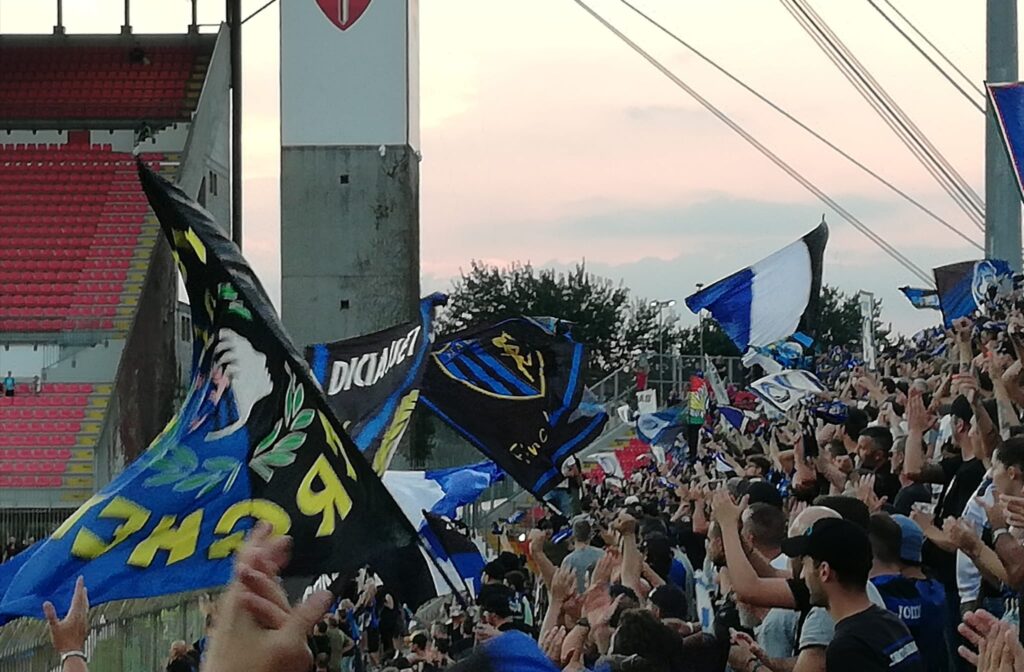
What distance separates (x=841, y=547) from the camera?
15.0 ft

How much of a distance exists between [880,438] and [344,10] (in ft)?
92.9

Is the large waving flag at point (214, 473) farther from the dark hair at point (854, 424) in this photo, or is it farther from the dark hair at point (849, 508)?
the dark hair at point (854, 424)

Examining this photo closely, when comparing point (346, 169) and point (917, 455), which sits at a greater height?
point (346, 169)

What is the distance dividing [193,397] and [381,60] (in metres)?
29.6

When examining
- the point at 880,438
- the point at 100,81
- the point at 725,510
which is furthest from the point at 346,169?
the point at 725,510

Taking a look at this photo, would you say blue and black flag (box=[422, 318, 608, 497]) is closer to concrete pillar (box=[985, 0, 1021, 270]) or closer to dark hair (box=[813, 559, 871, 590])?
concrete pillar (box=[985, 0, 1021, 270])

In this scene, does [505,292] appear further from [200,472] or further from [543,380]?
[200,472]

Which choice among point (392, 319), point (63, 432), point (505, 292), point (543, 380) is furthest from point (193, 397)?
point (505, 292)

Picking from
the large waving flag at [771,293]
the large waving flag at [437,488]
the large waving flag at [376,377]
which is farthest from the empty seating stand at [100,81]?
the large waving flag at [376,377]

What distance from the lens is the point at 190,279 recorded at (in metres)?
5.88

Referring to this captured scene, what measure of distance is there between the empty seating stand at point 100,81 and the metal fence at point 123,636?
864 inches

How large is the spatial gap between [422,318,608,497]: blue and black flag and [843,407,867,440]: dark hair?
3124 mm

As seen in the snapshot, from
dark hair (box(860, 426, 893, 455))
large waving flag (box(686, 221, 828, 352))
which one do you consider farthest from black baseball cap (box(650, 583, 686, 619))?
large waving flag (box(686, 221, 828, 352))

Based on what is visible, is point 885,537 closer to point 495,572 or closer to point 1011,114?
point 495,572
